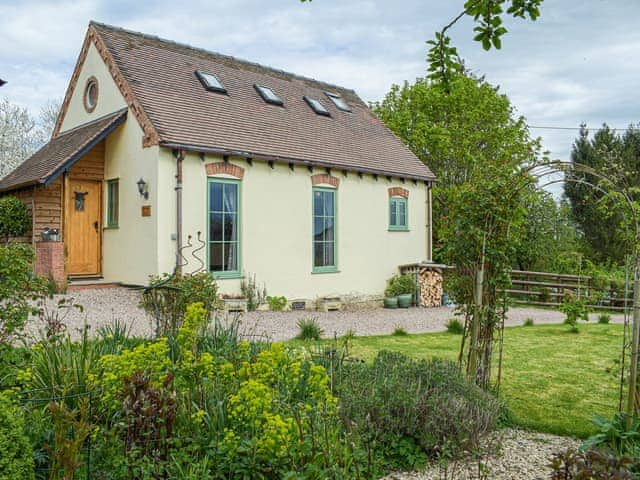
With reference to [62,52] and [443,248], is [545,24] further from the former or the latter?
[62,52]

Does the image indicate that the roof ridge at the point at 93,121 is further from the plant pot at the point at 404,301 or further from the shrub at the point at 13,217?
the plant pot at the point at 404,301

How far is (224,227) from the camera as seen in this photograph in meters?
11.5

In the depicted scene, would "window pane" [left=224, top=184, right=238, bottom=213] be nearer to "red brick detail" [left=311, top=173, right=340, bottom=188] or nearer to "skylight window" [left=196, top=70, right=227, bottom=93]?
"red brick detail" [left=311, top=173, right=340, bottom=188]

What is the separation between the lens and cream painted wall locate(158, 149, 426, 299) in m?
10.9

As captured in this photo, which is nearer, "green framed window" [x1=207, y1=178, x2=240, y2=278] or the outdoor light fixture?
the outdoor light fixture

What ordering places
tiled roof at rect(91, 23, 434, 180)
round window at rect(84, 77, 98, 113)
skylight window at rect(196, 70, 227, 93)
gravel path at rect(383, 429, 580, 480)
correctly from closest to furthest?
gravel path at rect(383, 429, 580, 480)
tiled roof at rect(91, 23, 434, 180)
round window at rect(84, 77, 98, 113)
skylight window at rect(196, 70, 227, 93)

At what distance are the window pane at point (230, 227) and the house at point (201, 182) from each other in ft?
0.08

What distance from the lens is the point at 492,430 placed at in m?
4.25

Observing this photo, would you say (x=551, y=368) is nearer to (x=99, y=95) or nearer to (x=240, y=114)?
(x=240, y=114)

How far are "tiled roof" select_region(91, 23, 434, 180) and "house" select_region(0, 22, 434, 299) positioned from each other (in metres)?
0.04

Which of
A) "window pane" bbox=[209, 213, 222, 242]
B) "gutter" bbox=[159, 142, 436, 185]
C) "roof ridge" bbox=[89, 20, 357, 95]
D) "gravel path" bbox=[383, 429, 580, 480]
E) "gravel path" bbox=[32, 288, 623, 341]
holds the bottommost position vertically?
"gravel path" bbox=[383, 429, 580, 480]

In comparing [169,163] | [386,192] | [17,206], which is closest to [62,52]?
[17,206]

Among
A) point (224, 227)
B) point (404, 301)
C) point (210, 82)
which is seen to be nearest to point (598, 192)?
point (404, 301)

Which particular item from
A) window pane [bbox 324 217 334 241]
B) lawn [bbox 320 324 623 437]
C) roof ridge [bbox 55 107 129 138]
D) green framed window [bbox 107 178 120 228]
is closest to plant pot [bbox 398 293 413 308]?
window pane [bbox 324 217 334 241]
